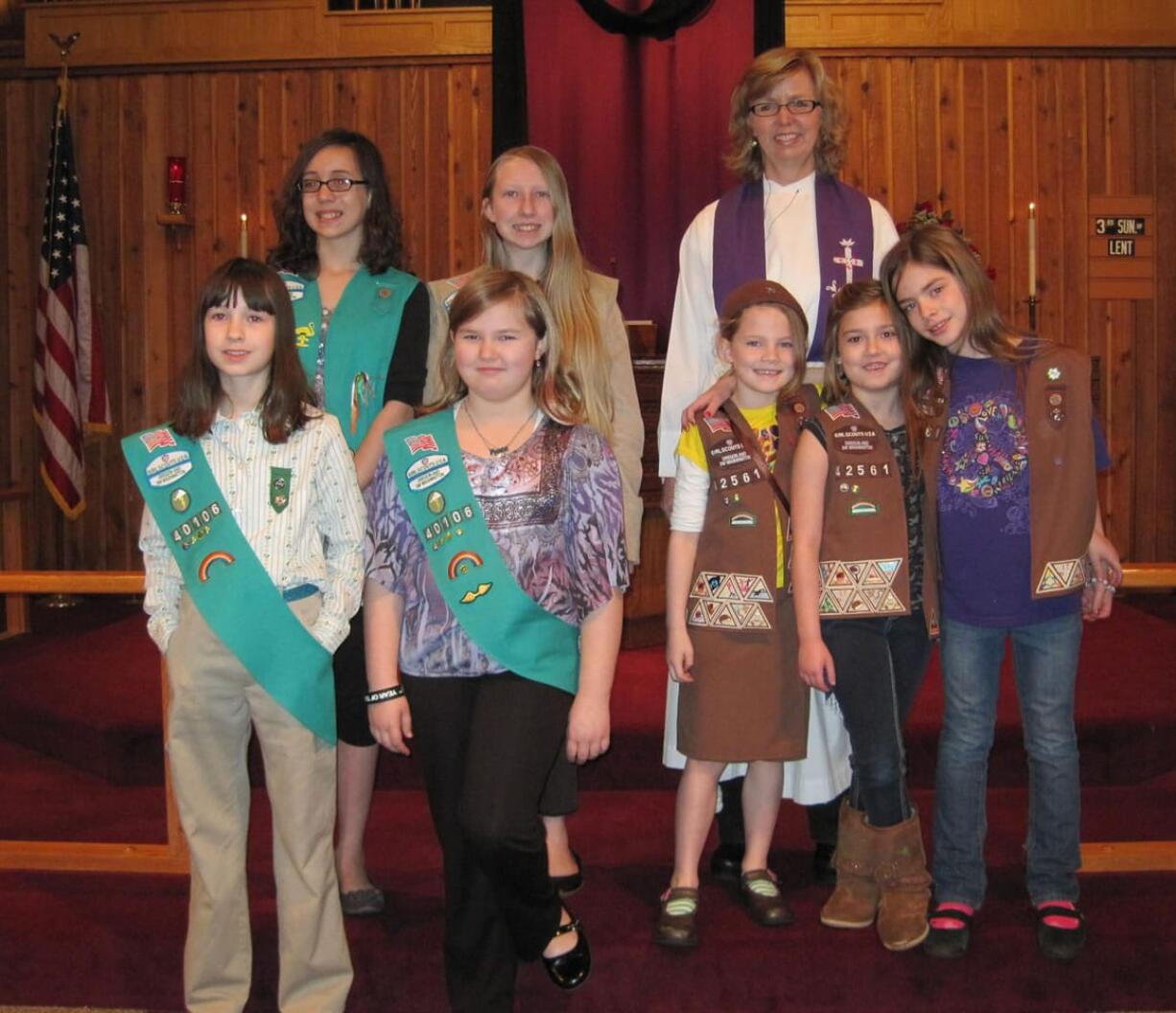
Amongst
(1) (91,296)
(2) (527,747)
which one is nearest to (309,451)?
(2) (527,747)

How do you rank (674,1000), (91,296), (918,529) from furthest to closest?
(91,296), (918,529), (674,1000)

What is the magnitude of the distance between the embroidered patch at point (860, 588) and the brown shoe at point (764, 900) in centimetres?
62

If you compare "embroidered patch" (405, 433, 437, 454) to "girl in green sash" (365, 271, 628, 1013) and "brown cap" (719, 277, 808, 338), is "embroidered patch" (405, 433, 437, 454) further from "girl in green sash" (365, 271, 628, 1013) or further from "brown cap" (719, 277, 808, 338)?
"brown cap" (719, 277, 808, 338)

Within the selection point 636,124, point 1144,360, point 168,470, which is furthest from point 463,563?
point 1144,360

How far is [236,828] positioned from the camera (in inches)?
85.5

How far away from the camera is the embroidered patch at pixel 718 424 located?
249 centimetres

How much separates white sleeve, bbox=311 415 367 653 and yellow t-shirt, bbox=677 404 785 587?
705 millimetres

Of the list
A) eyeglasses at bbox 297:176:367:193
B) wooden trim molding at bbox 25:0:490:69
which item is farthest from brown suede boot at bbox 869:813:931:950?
wooden trim molding at bbox 25:0:490:69

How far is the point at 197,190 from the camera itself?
670cm

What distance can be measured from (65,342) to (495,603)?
5005 millimetres

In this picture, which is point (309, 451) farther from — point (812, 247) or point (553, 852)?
point (812, 247)

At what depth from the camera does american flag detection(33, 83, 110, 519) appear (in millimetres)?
6277

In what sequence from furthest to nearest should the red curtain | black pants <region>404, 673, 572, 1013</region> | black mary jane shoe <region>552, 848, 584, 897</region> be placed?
the red curtain
black mary jane shoe <region>552, 848, 584, 897</region>
black pants <region>404, 673, 572, 1013</region>

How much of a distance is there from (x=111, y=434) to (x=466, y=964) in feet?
18.1
